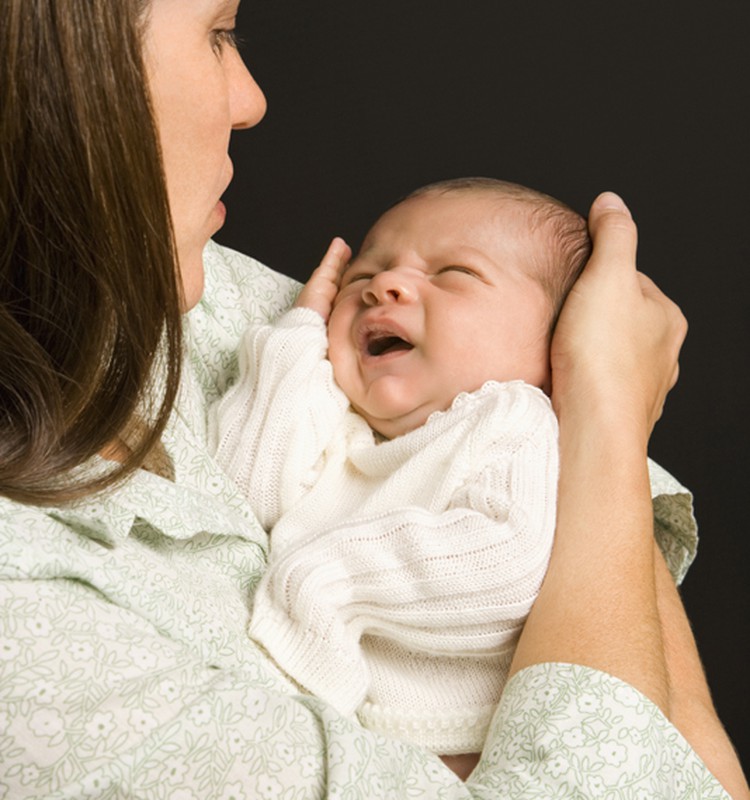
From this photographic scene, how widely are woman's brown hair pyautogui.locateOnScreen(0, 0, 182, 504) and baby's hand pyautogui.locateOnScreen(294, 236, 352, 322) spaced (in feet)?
1.61

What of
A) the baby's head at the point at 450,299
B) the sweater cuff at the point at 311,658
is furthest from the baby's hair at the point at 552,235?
the sweater cuff at the point at 311,658

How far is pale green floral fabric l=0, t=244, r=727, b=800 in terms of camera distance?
1.04m

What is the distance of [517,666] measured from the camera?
51.5 inches

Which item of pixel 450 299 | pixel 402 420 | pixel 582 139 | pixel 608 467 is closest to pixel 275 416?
pixel 402 420

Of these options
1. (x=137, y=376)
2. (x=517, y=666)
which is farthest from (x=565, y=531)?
(x=137, y=376)

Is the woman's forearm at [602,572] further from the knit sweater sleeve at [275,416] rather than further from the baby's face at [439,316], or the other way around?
the knit sweater sleeve at [275,416]

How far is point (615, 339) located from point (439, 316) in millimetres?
217

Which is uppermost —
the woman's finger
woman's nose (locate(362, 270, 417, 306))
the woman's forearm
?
the woman's finger

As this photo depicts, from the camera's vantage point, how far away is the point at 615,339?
63.6 inches

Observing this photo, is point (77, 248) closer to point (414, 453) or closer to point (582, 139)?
point (414, 453)

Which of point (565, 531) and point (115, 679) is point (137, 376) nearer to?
point (115, 679)

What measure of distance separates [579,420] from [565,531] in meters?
0.17

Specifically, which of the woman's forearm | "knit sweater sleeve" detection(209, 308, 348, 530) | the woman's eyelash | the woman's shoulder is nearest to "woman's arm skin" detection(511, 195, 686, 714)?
the woman's forearm

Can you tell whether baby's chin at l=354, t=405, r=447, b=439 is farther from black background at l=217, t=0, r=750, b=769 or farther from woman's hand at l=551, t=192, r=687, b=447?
black background at l=217, t=0, r=750, b=769
